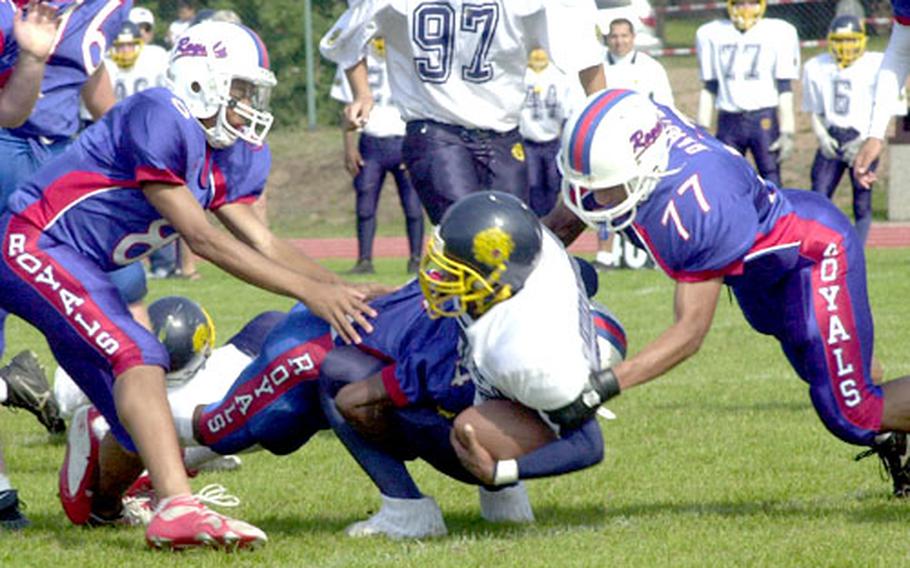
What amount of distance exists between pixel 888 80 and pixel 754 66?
777 centimetres

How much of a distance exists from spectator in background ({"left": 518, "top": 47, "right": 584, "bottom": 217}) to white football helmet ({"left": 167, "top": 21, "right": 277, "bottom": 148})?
800cm

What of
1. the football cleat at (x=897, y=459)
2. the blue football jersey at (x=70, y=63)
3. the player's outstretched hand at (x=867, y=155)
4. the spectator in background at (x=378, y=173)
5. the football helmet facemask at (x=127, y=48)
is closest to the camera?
Answer: the football cleat at (x=897, y=459)

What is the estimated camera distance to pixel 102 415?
15.5 feet

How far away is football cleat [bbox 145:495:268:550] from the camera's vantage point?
4207mm

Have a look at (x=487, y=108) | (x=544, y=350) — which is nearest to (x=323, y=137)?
(x=487, y=108)

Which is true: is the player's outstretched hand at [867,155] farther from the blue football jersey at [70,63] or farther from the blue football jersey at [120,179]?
the blue football jersey at [70,63]

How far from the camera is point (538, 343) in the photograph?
13.3 ft

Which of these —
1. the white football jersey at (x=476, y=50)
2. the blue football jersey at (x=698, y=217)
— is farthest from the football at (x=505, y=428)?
the white football jersey at (x=476, y=50)

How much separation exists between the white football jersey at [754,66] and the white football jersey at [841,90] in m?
0.19

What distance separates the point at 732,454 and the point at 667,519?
1137mm

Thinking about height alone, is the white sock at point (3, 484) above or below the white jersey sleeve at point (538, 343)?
below

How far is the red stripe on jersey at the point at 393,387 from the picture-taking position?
4.41 metres

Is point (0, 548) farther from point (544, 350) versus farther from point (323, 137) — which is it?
point (323, 137)

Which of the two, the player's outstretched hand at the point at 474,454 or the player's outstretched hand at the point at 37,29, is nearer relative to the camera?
the player's outstretched hand at the point at 474,454
